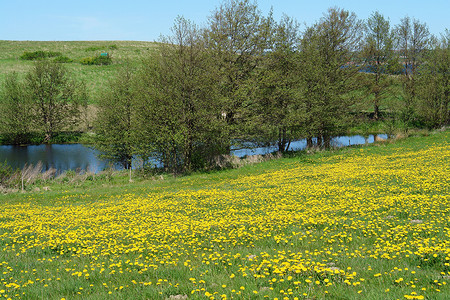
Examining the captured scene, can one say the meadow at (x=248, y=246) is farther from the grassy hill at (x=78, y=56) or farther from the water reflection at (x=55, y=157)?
the grassy hill at (x=78, y=56)

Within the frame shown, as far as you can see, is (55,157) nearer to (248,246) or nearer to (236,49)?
(236,49)

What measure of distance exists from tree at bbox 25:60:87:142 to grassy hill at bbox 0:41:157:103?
536 centimetres

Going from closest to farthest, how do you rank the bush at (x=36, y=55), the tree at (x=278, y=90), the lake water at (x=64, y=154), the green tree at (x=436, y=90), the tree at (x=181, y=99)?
1. the tree at (x=181, y=99)
2. the tree at (x=278, y=90)
3. the lake water at (x=64, y=154)
4. the green tree at (x=436, y=90)
5. the bush at (x=36, y=55)

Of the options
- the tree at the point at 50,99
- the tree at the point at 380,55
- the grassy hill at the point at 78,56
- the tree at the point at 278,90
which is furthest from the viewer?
the grassy hill at the point at 78,56

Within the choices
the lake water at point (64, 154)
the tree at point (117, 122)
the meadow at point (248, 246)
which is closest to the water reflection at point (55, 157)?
the lake water at point (64, 154)

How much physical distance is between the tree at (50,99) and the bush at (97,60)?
36741 mm

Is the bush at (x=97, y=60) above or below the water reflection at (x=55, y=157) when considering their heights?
above

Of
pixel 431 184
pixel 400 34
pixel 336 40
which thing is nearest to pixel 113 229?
pixel 431 184

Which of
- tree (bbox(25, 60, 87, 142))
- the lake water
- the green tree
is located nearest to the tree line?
the lake water

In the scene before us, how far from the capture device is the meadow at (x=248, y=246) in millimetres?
6195

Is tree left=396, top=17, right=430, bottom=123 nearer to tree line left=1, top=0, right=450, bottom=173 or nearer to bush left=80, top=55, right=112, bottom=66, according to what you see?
tree line left=1, top=0, right=450, bottom=173

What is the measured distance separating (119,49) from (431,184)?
123 meters

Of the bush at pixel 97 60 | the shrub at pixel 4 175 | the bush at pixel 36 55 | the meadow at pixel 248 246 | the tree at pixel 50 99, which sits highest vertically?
the bush at pixel 36 55

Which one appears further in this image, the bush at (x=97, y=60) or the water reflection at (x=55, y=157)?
the bush at (x=97, y=60)
